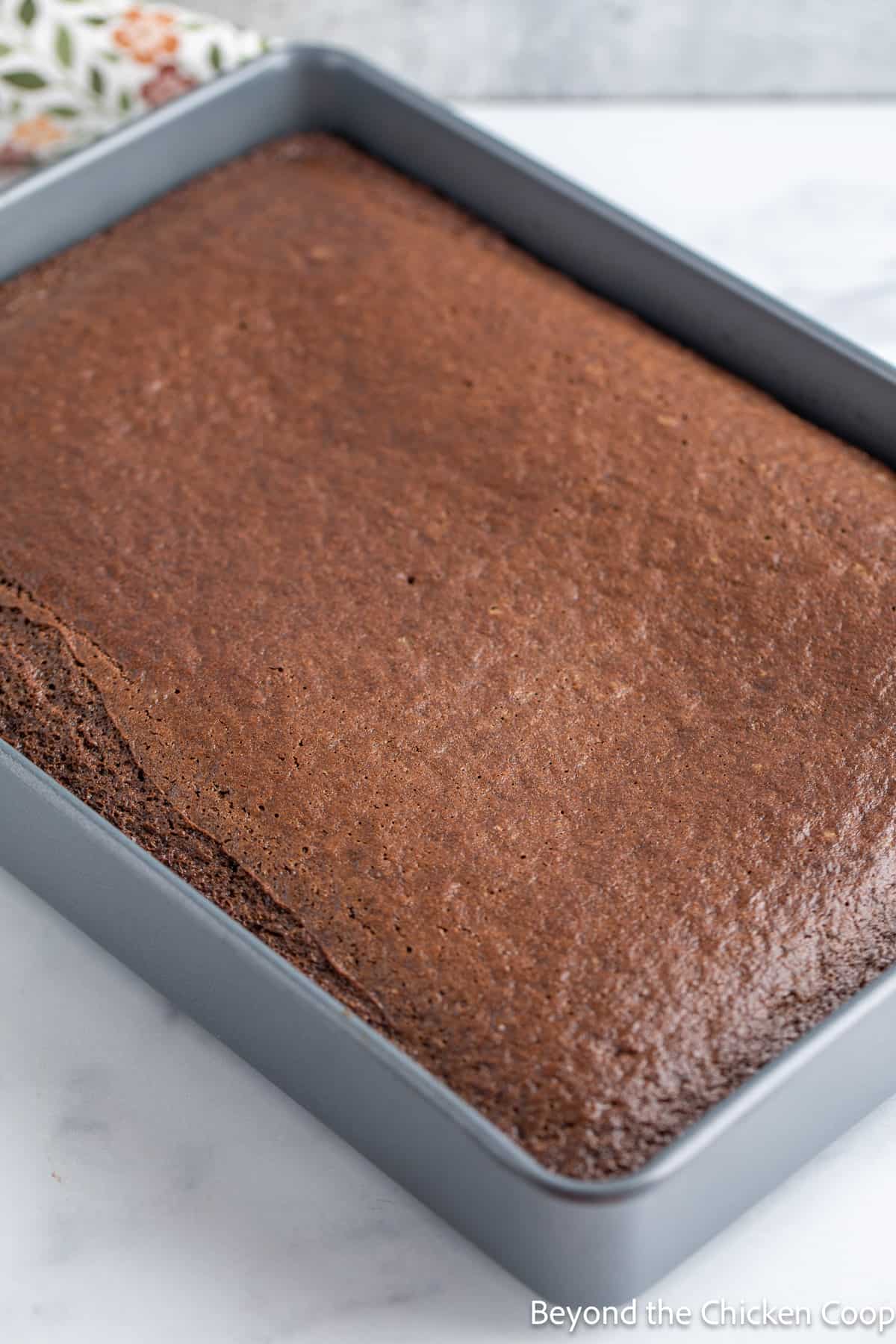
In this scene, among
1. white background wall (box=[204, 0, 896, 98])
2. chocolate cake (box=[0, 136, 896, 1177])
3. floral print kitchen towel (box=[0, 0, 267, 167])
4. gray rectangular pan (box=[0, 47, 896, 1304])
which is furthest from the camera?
white background wall (box=[204, 0, 896, 98])

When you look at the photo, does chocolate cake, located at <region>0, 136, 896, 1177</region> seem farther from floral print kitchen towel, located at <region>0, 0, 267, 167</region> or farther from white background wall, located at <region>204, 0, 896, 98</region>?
white background wall, located at <region>204, 0, 896, 98</region>

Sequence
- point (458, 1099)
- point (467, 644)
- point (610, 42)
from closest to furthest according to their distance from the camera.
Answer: point (458, 1099)
point (467, 644)
point (610, 42)

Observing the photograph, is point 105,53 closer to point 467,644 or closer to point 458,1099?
point 467,644

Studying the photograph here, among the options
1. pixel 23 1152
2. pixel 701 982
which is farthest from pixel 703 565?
pixel 23 1152

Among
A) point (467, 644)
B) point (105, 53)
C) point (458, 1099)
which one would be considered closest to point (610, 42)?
point (105, 53)

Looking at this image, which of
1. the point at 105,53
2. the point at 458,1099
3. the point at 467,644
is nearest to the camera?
the point at 458,1099

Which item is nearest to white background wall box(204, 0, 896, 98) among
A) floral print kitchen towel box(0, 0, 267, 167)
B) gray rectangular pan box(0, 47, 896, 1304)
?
floral print kitchen towel box(0, 0, 267, 167)
